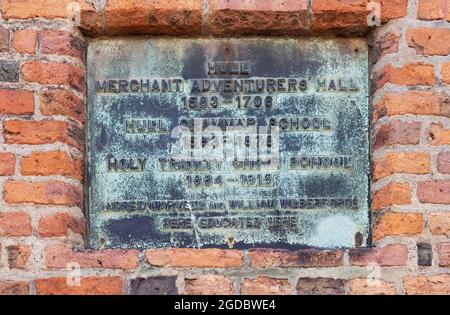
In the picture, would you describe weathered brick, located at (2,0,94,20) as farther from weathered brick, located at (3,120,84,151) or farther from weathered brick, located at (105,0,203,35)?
weathered brick, located at (3,120,84,151)

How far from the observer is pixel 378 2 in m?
3.81

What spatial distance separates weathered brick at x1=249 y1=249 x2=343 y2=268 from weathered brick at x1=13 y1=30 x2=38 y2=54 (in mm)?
1169

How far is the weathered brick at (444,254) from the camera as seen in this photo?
3.64m

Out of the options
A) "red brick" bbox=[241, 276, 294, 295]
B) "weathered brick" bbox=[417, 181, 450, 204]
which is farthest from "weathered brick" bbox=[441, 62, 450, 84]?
"red brick" bbox=[241, 276, 294, 295]

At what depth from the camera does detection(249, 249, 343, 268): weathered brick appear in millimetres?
3639

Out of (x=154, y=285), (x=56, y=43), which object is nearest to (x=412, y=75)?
(x=154, y=285)

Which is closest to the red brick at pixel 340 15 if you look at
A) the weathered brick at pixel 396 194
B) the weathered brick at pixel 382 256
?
the weathered brick at pixel 396 194

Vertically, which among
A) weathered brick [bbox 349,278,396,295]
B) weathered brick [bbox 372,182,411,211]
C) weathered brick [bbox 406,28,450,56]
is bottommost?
weathered brick [bbox 349,278,396,295]

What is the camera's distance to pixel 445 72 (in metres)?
3.78

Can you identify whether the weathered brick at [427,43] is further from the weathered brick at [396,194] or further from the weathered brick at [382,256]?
the weathered brick at [382,256]

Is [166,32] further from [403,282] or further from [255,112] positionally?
[403,282]

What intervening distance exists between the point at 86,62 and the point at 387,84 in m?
1.20

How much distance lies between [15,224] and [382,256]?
1388 mm
